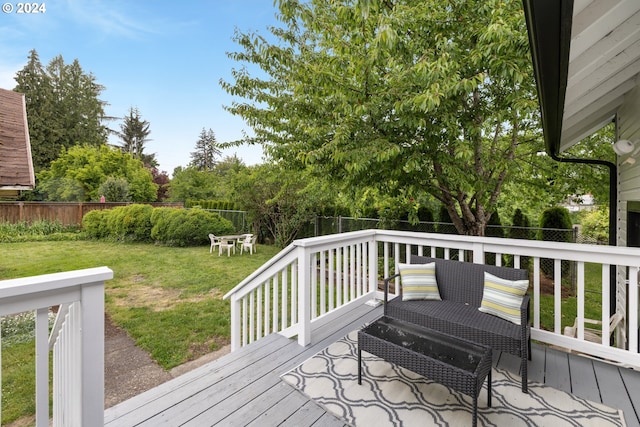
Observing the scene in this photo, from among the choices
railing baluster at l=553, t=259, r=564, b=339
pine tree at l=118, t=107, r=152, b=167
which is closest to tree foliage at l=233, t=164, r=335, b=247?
railing baluster at l=553, t=259, r=564, b=339

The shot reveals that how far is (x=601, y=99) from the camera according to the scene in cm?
280

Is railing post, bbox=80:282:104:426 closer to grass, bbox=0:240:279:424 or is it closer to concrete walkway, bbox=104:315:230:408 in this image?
concrete walkway, bbox=104:315:230:408

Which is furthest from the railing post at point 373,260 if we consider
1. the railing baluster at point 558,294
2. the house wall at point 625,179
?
the house wall at point 625,179

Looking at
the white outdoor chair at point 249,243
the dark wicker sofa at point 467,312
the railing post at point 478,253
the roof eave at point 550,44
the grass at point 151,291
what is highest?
the roof eave at point 550,44

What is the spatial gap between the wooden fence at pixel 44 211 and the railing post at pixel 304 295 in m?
14.5

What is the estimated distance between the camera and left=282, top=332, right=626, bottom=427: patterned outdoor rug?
1795mm

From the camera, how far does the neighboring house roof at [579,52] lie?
92 centimetres

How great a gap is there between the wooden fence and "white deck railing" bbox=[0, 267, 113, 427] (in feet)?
48.5

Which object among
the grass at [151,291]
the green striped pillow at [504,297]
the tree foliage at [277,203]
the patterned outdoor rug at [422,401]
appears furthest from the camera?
the tree foliage at [277,203]

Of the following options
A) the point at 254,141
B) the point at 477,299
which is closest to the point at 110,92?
the point at 254,141

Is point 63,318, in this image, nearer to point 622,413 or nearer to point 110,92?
point 622,413

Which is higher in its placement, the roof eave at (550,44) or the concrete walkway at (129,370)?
the roof eave at (550,44)

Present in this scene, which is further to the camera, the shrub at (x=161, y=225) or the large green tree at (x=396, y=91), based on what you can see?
the shrub at (x=161, y=225)

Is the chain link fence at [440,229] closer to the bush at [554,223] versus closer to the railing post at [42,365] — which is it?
the bush at [554,223]
